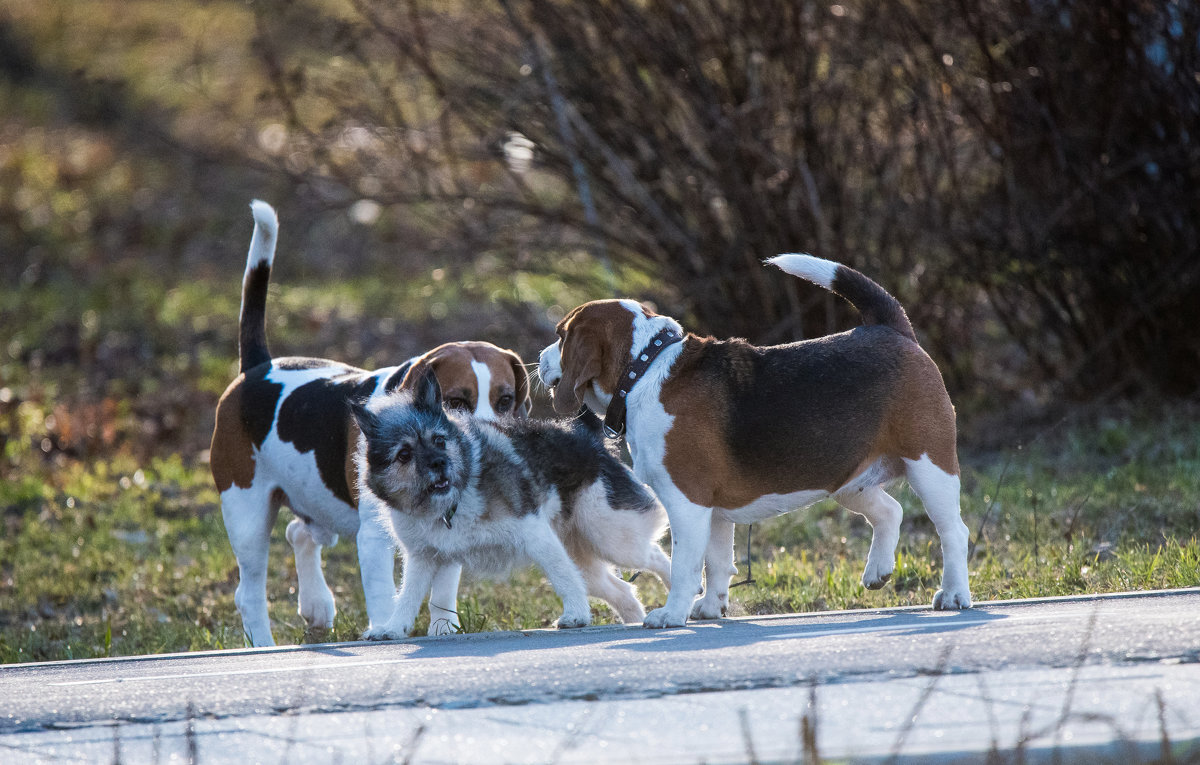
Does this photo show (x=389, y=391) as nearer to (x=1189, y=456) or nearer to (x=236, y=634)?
(x=236, y=634)

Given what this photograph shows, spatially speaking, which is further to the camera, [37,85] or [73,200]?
A: [37,85]

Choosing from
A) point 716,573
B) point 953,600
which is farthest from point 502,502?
point 953,600

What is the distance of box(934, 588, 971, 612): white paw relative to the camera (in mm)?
5613

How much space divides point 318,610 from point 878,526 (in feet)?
10.2

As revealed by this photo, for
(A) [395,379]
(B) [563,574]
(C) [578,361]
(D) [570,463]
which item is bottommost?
(A) [395,379]

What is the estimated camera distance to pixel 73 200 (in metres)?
24.2

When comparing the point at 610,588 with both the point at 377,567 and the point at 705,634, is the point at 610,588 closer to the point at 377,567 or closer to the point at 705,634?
the point at 377,567

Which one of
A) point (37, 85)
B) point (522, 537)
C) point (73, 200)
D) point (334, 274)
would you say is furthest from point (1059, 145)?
point (37, 85)

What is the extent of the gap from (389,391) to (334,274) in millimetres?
15126

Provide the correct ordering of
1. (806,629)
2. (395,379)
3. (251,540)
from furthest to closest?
(251,540) < (395,379) < (806,629)

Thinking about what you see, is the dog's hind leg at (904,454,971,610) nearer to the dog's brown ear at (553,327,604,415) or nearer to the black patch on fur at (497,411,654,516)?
the black patch on fur at (497,411,654,516)

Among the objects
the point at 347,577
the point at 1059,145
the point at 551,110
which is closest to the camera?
the point at 347,577

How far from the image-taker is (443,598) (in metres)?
6.39

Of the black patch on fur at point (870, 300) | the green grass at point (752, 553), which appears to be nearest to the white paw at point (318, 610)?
the green grass at point (752, 553)
